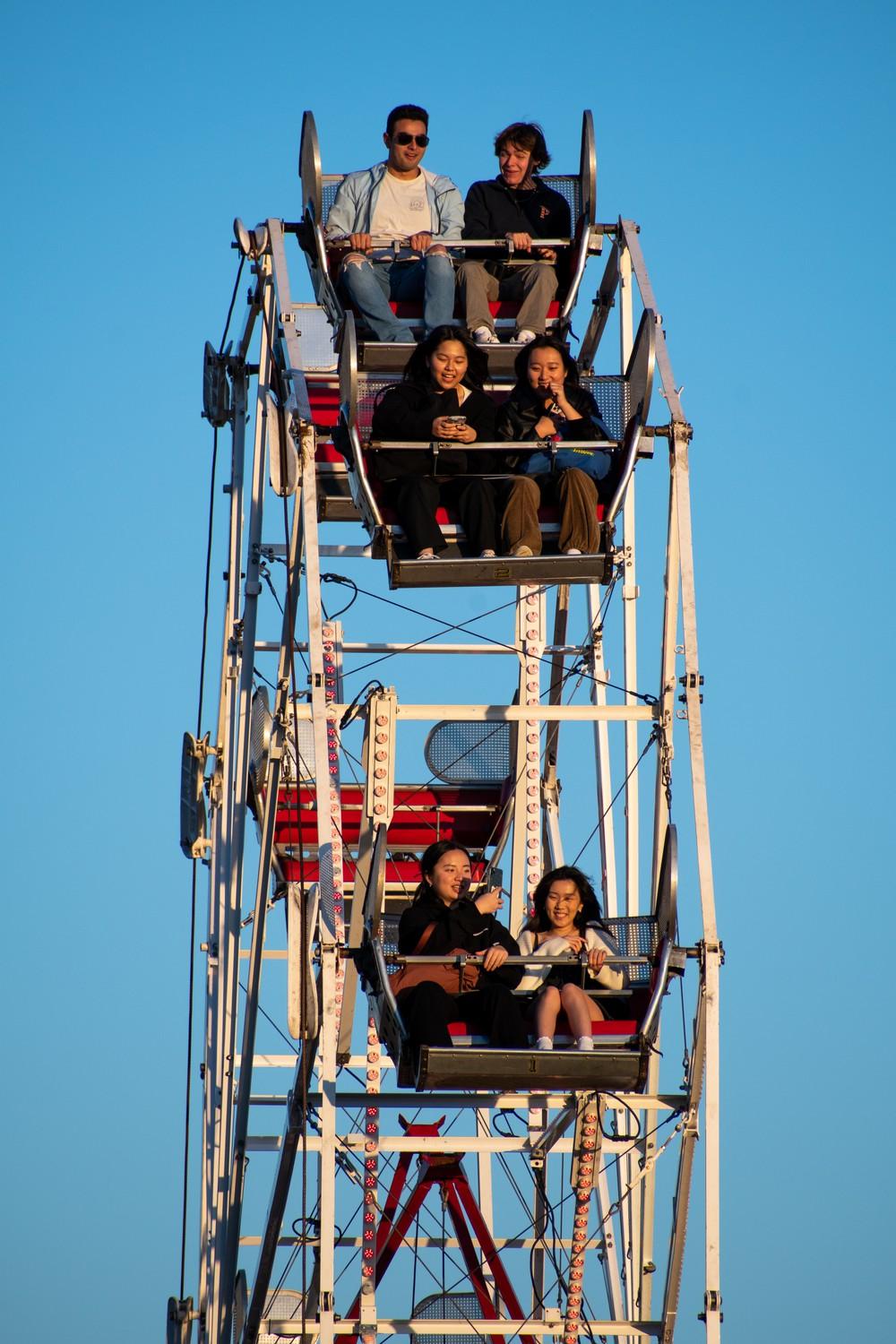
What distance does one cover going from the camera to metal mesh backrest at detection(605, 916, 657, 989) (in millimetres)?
15820

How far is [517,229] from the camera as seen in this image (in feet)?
62.9

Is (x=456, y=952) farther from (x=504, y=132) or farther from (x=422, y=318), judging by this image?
(x=504, y=132)

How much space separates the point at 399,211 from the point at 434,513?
3.82 m

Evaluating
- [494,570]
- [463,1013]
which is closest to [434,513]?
[494,570]

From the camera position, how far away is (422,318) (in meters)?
18.4

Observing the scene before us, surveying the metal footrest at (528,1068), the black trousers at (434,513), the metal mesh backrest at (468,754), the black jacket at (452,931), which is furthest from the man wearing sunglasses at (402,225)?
the metal footrest at (528,1068)

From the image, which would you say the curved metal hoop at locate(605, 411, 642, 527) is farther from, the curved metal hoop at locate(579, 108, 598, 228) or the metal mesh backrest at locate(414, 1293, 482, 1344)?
the metal mesh backrest at locate(414, 1293, 482, 1344)

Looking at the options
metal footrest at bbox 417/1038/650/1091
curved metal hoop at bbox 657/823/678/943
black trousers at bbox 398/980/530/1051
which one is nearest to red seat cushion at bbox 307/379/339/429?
curved metal hoop at bbox 657/823/678/943

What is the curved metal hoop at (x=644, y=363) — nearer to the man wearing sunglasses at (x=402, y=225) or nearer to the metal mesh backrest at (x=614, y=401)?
the metal mesh backrest at (x=614, y=401)

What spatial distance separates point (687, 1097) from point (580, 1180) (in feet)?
3.72

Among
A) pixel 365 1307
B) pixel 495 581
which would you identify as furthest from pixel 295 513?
pixel 365 1307

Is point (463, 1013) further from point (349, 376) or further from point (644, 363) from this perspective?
point (644, 363)

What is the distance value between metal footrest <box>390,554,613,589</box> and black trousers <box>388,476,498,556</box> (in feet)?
0.43

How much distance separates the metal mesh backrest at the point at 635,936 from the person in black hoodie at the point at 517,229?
458cm
